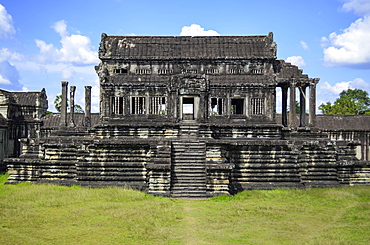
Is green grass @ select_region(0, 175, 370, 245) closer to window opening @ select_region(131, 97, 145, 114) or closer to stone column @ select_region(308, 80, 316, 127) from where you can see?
stone column @ select_region(308, 80, 316, 127)

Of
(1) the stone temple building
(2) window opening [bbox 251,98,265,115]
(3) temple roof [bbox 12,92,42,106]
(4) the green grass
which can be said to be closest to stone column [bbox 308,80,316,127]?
(1) the stone temple building

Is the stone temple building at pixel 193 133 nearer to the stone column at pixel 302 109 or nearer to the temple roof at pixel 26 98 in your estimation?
the stone column at pixel 302 109

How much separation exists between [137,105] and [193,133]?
457 centimetres

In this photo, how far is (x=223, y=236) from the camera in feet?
38.9

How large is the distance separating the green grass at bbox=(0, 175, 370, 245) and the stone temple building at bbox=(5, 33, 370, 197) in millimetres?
1666

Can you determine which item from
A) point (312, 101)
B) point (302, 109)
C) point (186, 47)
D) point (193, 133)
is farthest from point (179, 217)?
point (302, 109)

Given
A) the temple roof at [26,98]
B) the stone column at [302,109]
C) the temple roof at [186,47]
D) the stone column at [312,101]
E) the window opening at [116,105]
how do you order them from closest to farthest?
the window opening at [116,105] < the stone column at [312,101] < the temple roof at [186,47] < the stone column at [302,109] < the temple roof at [26,98]

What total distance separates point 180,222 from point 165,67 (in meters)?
14.1

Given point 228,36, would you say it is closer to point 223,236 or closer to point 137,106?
point 137,106

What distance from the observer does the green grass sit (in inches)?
459

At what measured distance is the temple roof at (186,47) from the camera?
83.2 ft

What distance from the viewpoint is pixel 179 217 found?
14188 mm

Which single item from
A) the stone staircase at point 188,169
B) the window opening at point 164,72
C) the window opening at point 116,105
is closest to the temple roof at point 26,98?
the window opening at point 116,105

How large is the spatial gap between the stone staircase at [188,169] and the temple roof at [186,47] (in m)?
7.09
